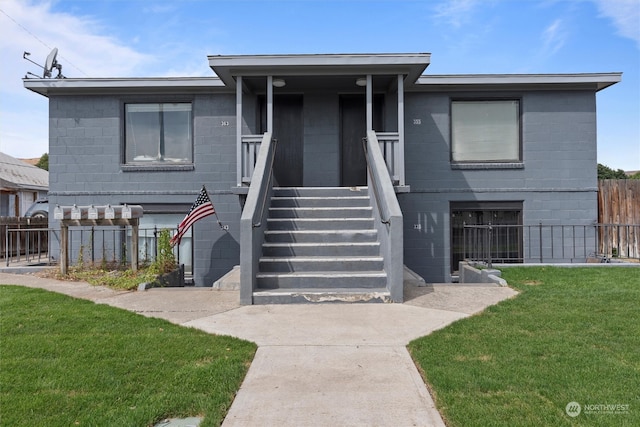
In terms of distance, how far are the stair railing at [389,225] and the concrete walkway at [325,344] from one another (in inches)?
14.4

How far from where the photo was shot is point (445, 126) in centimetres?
1016

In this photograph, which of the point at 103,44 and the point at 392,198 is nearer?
the point at 392,198

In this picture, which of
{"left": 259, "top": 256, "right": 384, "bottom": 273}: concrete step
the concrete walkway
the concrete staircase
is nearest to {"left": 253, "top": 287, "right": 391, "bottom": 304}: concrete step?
the concrete staircase

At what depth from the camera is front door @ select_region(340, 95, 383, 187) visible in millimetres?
10539

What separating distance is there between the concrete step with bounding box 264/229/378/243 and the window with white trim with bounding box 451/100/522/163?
4.30m

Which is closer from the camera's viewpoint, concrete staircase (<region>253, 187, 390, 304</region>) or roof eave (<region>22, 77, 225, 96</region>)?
concrete staircase (<region>253, 187, 390, 304</region>)

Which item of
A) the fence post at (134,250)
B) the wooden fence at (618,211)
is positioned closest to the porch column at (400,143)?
the fence post at (134,250)

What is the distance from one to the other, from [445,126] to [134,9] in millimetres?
7723

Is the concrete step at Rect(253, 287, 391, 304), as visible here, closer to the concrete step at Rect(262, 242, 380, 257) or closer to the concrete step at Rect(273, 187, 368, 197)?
the concrete step at Rect(262, 242, 380, 257)

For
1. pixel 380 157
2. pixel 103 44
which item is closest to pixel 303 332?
pixel 380 157

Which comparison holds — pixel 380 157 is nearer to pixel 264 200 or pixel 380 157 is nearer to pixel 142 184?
pixel 264 200

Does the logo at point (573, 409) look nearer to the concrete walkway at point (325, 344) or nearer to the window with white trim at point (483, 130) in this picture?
the concrete walkway at point (325, 344)

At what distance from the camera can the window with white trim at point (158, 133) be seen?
10.4 metres

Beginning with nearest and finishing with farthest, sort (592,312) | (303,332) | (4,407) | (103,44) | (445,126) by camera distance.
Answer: (4,407) < (303,332) < (592,312) < (445,126) < (103,44)
